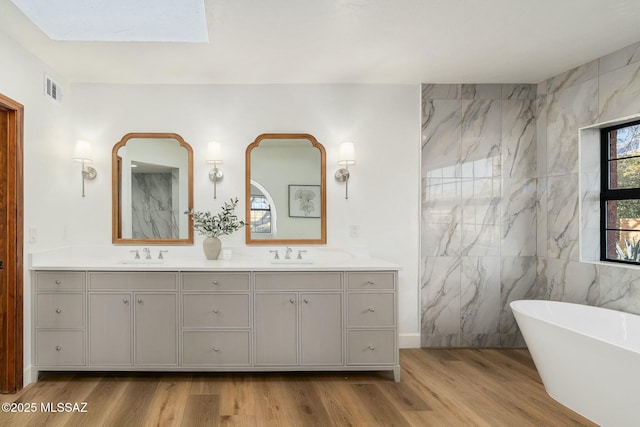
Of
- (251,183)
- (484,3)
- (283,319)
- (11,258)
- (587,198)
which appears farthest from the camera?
(251,183)

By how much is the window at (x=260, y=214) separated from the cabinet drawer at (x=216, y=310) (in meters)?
0.79

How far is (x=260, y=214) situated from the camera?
137 inches

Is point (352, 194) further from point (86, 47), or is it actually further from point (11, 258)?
point (11, 258)

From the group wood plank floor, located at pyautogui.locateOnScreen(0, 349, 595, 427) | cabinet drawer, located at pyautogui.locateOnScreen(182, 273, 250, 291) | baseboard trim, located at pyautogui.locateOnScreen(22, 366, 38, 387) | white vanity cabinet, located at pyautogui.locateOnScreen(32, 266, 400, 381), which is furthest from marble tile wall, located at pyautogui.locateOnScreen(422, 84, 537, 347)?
baseboard trim, located at pyautogui.locateOnScreen(22, 366, 38, 387)

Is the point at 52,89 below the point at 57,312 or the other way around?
the other way around

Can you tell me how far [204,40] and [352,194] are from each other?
1740 mm

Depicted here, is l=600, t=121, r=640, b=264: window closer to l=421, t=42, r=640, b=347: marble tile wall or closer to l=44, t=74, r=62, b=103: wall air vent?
l=421, t=42, r=640, b=347: marble tile wall

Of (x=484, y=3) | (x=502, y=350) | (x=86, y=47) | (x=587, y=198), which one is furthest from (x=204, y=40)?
(x=502, y=350)

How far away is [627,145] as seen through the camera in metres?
3.02

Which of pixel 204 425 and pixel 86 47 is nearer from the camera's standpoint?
pixel 204 425

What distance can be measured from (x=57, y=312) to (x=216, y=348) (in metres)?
1.19

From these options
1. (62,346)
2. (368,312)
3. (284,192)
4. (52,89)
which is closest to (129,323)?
(62,346)

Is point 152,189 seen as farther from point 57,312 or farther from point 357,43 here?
point 357,43

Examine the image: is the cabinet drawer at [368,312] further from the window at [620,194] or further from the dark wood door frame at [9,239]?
the dark wood door frame at [9,239]
